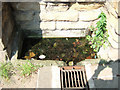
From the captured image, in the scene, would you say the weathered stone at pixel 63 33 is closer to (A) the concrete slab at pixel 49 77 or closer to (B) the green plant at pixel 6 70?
(A) the concrete slab at pixel 49 77

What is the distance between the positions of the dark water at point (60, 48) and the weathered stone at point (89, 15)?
69cm

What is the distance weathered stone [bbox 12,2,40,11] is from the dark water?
0.98m

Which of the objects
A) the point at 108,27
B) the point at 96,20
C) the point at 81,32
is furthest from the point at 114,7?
the point at 81,32

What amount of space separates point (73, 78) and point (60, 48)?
97cm

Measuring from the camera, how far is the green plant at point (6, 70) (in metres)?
2.78

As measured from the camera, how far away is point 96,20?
334 centimetres

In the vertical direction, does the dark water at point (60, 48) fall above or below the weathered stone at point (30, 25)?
below

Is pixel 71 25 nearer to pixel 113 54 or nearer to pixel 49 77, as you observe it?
pixel 113 54

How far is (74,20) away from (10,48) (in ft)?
5.49

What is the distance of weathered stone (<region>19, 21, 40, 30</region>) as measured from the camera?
134 inches

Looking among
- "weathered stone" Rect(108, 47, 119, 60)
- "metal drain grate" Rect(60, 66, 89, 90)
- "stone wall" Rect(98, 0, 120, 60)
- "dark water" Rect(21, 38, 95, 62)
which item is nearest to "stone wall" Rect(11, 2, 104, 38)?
"dark water" Rect(21, 38, 95, 62)

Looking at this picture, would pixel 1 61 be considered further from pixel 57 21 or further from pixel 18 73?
pixel 57 21

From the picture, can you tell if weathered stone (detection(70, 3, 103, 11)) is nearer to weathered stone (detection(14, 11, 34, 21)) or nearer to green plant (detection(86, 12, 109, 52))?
green plant (detection(86, 12, 109, 52))

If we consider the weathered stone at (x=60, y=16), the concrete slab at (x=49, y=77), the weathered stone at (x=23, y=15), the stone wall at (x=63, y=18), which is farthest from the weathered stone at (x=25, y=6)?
the concrete slab at (x=49, y=77)
